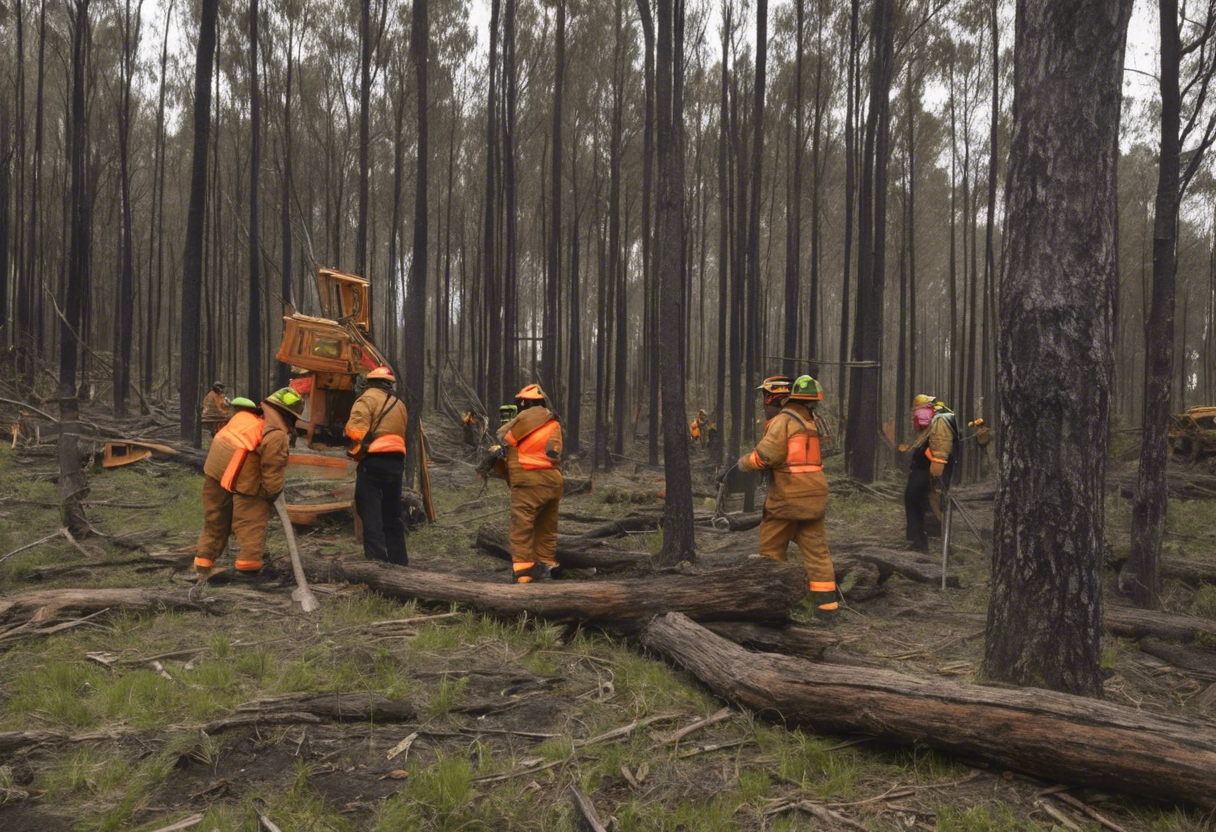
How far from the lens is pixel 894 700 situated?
10.8ft

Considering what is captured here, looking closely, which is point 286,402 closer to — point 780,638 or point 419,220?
point 780,638

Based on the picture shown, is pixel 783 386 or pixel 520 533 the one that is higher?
pixel 783 386

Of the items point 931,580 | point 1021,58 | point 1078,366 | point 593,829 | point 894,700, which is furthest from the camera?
point 931,580

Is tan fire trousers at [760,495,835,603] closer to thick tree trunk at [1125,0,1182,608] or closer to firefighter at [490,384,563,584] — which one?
firefighter at [490,384,563,584]

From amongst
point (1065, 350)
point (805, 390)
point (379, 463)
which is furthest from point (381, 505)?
point (1065, 350)

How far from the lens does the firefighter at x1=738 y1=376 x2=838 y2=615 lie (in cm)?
582

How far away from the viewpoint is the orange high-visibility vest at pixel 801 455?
5.90 m

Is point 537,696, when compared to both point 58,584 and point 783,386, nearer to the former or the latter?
point 783,386

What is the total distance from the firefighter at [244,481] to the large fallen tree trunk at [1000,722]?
4.09m

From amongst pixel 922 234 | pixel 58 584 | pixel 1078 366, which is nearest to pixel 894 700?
pixel 1078 366

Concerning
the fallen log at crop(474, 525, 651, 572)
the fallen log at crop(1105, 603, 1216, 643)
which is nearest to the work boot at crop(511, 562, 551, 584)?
the fallen log at crop(474, 525, 651, 572)

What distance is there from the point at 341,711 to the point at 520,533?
2.84 metres

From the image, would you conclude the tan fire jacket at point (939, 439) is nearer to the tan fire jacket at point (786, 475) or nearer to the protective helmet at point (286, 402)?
the tan fire jacket at point (786, 475)

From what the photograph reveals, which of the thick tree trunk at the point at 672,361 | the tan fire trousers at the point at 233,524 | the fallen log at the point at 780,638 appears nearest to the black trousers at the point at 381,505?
the tan fire trousers at the point at 233,524
